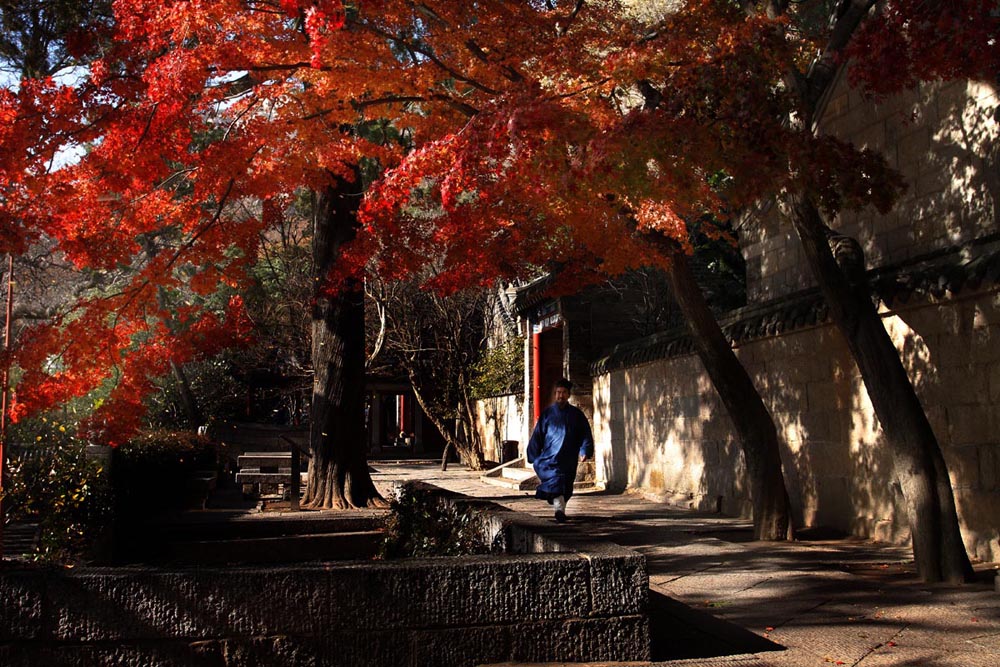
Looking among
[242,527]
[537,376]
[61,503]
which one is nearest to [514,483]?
[537,376]

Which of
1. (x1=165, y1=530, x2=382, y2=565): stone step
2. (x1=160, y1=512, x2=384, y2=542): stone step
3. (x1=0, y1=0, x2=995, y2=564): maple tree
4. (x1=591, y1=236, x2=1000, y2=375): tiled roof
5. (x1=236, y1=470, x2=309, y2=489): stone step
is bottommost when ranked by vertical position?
(x1=165, y1=530, x2=382, y2=565): stone step

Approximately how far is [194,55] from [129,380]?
4.13m

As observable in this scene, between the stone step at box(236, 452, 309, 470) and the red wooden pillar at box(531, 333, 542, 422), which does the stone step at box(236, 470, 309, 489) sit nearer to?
the stone step at box(236, 452, 309, 470)

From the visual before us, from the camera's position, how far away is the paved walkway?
4.91 metres

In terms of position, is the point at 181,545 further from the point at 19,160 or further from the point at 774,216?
the point at 774,216

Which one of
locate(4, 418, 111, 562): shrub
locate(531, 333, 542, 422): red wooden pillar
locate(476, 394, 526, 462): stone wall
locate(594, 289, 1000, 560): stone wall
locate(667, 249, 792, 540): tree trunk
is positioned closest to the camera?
locate(4, 418, 111, 562): shrub

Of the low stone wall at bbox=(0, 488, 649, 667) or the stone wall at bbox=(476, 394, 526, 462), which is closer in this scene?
the low stone wall at bbox=(0, 488, 649, 667)

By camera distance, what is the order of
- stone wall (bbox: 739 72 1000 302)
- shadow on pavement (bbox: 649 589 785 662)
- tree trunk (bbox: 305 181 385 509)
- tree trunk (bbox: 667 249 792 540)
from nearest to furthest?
shadow on pavement (bbox: 649 589 785 662) < stone wall (bbox: 739 72 1000 302) < tree trunk (bbox: 667 249 792 540) < tree trunk (bbox: 305 181 385 509)

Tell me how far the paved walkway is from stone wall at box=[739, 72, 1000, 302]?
309 cm

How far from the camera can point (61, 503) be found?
793cm

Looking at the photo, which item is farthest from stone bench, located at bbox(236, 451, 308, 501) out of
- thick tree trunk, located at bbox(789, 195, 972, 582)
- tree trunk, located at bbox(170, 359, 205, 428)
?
tree trunk, located at bbox(170, 359, 205, 428)

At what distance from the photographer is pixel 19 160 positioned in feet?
27.1

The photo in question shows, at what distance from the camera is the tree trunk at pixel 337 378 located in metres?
10.6

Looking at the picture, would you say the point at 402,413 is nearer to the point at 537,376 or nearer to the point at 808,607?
the point at 537,376
